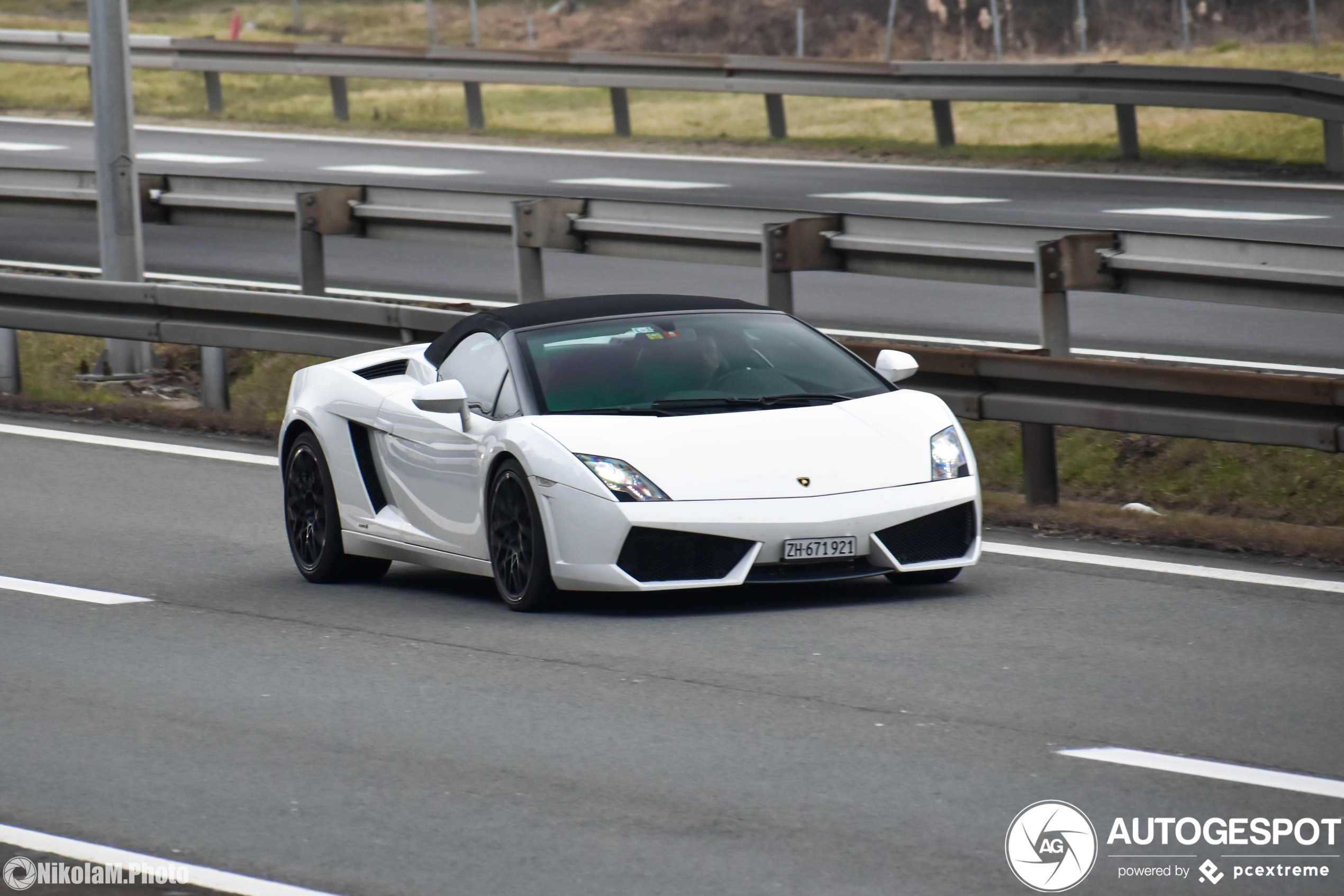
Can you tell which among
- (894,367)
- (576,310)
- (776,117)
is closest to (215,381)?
(576,310)

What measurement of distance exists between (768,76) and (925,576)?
19.0m

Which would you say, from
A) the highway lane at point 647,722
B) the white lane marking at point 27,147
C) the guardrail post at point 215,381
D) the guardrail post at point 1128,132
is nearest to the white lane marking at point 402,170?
the white lane marking at point 27,147

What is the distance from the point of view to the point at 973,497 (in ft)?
29.3

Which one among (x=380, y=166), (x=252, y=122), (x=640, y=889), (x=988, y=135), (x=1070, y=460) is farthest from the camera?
(x=252, y=122)

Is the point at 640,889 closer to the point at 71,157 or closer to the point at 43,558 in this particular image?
the point at 43,558

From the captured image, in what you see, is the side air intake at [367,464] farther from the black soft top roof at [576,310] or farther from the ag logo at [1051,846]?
the ag logo at [1051,846]

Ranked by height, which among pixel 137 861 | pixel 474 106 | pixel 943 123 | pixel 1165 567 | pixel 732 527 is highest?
pixel 474 106

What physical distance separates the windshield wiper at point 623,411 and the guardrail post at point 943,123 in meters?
18.2

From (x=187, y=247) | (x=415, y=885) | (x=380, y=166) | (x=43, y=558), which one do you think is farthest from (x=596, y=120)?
(x=415, y=885)

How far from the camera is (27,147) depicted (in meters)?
27.8

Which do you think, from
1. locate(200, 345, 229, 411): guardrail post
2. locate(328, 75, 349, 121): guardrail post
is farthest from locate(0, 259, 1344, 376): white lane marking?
locate(328, 75, 349, 121): guardrail post

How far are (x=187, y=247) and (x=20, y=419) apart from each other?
6.49m

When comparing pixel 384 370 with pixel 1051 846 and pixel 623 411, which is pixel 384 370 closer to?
pixel 623 411

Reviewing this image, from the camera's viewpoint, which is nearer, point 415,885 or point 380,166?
point 415,885
